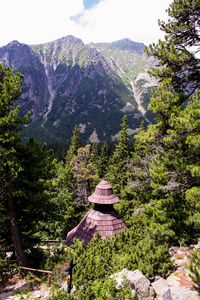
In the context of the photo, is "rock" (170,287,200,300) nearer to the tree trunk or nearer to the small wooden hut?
the small wooden hut

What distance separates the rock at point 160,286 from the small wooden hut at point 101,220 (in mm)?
8155

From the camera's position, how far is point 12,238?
12.6 meters

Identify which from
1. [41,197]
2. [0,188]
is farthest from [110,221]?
[0,188]

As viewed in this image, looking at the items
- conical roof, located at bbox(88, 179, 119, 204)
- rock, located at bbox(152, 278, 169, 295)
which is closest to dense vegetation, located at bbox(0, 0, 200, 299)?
rock, located at bbox(152, 278, 169, 295)

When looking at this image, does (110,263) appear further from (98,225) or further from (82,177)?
(82,177)

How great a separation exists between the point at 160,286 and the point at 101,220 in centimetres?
920

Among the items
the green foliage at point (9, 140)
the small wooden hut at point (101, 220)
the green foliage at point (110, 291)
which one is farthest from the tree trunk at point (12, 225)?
the green foliage at point (110, 291)

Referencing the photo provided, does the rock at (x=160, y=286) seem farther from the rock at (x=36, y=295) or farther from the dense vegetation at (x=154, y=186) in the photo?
the rock at (x=36, y=295)

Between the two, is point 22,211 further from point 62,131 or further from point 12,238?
point 62,131

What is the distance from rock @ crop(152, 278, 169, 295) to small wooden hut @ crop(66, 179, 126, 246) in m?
8.16

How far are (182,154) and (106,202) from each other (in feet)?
29.7

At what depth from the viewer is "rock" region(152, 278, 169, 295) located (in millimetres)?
6457

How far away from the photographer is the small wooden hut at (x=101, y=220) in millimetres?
15016

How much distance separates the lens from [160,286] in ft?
21.8
